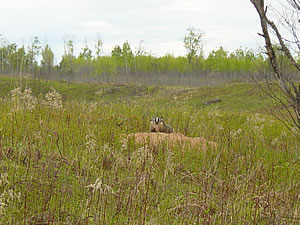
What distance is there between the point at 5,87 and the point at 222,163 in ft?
92.8

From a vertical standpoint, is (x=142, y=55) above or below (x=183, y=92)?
above

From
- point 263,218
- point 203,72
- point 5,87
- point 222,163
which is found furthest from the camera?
point 203,72

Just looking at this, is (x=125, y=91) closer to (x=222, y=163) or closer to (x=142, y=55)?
(x=142, y=55)

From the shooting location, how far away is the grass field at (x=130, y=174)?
2359 mm

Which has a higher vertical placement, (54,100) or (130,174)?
(54,100)

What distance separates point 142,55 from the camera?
52625 millimetres

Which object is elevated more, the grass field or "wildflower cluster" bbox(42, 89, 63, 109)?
"wildflower cluster" bbox(42, 89, 63, 109)

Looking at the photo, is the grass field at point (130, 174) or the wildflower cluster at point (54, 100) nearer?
the grass field at point (130, 174)

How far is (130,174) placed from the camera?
10.1 ft

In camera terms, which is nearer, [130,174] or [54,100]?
[130,174]

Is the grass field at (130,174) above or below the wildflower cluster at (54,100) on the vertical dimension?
below

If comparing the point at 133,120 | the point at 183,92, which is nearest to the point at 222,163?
the point at 133,120

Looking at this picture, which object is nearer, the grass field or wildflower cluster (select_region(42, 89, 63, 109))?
the grass field

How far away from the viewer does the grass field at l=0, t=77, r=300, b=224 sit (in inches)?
92.9
